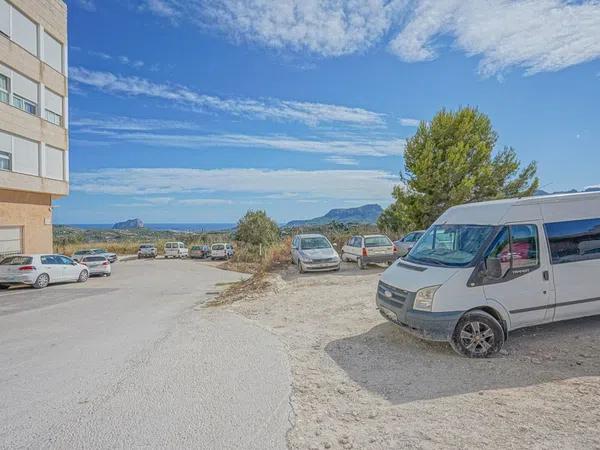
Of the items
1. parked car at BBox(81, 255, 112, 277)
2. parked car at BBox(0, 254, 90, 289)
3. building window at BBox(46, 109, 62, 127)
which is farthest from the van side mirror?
building window at BBox(46, 109, 62, 127)

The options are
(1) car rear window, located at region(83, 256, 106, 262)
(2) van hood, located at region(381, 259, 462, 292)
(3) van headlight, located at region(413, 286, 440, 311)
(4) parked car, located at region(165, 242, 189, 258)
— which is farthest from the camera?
(4) parked car, located at region(165, 242, 189, 258)

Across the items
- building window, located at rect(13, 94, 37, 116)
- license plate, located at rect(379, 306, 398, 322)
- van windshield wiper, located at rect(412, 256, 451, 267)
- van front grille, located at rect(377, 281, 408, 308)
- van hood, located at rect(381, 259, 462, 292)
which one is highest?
building window, located at rect(13, 94, 37, 116)

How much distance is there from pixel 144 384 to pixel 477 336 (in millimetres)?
4566

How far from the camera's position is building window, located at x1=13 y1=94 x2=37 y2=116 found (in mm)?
21419

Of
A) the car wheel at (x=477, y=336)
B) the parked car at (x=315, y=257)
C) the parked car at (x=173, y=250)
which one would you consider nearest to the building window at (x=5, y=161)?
the parked car at (x=315, y=257)

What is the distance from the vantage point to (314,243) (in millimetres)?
18609

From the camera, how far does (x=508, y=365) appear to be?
5379 millimetres

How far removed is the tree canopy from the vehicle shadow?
66.5ft

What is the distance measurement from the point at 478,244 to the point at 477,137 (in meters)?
23.9

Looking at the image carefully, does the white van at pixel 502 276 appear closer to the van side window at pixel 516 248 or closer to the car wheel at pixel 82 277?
the van side window at pixel 516 248

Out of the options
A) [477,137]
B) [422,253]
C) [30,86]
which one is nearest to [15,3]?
[30,86]

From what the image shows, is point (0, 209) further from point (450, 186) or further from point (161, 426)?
point (450, 186)

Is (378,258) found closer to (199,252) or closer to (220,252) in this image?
(220,252)

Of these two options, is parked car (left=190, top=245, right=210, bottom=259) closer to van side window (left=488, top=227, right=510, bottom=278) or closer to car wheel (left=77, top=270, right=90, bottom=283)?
car wheel (left=77, top=270, right=90, bottom=283)
